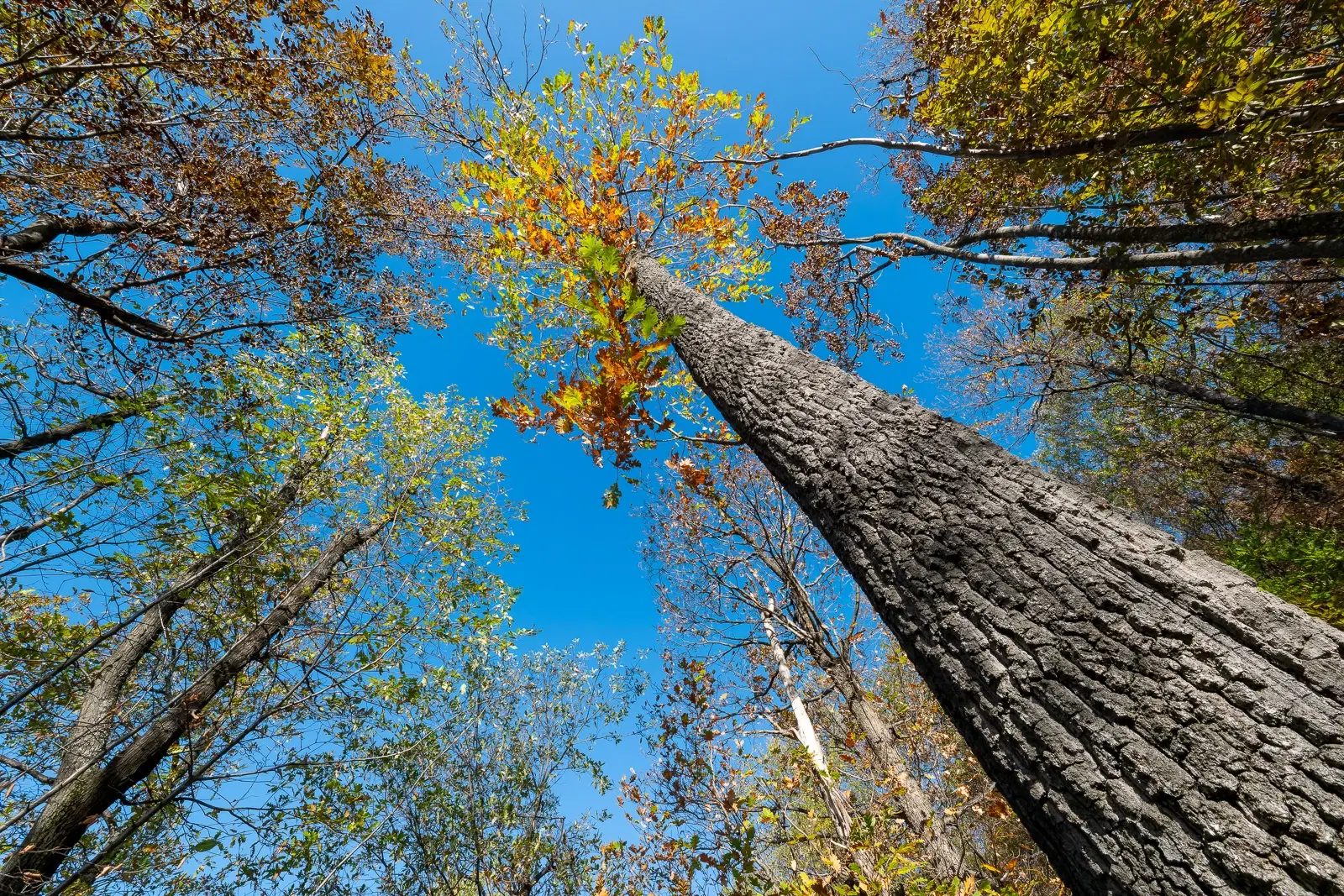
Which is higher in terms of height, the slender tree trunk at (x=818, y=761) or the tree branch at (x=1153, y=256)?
the tree branch at (x=1153, y=256)

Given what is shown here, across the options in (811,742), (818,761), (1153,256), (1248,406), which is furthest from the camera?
(1248,406)

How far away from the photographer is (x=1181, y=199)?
3377 mm

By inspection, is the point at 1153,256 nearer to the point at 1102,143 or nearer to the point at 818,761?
the point at 1102,143

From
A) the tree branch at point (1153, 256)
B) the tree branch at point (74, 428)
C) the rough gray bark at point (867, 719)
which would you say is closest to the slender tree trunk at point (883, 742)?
the rough gray bark at point (867, 719)

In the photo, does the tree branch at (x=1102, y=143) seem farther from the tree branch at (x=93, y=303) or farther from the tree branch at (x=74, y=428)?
the tree branch at (x=93, y=303)

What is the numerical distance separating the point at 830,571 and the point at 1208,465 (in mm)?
6632

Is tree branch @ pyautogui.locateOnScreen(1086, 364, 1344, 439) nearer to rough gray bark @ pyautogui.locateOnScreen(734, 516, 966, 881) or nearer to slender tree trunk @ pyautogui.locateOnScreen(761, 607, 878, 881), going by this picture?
rough gray bark @ pyautogui.locateOnScreen(734, 516, 966, 881)

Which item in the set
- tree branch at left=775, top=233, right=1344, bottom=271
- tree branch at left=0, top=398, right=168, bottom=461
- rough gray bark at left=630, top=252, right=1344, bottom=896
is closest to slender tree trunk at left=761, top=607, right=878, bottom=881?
rough gray bark at left=630, top=252, right=1344, bottom=896

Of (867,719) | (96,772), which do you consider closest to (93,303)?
(96,772)

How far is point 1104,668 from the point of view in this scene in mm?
1077

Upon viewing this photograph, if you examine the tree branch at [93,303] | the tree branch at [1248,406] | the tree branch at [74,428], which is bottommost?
the tree branch at [1248,406]

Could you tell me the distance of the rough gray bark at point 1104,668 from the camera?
2.81 feet

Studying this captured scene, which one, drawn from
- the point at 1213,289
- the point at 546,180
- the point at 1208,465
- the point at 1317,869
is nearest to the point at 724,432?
the point at 546,180

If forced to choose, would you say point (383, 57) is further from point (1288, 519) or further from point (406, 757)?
point (1288, 519)
